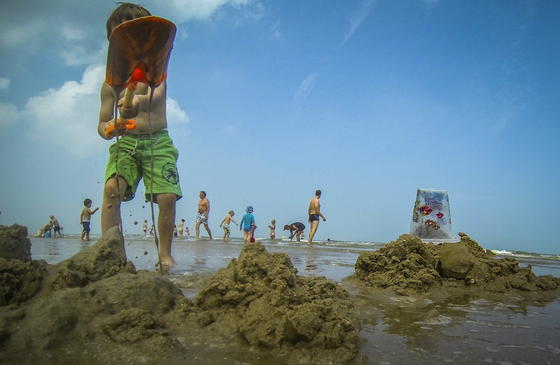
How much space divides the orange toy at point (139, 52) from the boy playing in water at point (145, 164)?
906 mm

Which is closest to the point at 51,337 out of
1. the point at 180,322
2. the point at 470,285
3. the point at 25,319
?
the point at 25,319

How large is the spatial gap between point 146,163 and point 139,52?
5.17 feet

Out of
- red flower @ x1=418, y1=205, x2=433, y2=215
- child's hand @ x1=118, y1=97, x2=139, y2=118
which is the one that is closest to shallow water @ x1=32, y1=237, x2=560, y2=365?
child's hand @ x1=118, y1=97, x2=139, y2=118

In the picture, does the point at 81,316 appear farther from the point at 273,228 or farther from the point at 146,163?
the point at 273,228

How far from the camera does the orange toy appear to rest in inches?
81.9

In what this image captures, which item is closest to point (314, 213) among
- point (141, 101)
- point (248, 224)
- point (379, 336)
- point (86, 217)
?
point (248, 224)

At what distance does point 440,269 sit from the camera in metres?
3.52

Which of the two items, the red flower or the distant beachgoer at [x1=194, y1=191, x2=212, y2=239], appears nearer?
the red flower

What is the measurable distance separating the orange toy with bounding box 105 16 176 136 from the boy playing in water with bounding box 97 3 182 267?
91cm

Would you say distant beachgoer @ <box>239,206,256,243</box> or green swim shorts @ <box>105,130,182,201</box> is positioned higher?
green swim shorts @ <box>105,130,182,201</box>

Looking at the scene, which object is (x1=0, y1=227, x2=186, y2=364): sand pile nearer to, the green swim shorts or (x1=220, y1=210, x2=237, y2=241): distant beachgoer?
the green swim shorts

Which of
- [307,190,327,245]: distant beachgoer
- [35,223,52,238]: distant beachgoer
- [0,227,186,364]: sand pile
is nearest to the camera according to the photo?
[0,227,186,364]: sand pile


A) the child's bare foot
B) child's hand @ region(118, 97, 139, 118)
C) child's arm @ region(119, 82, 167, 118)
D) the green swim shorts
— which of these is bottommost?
the child's bare foot

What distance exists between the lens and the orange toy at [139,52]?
208 cm
